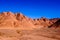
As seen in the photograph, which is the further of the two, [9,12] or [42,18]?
[42,18]

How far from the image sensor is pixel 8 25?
95.1 metres

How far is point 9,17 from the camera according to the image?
4117 inches

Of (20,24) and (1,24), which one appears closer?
(1,24)

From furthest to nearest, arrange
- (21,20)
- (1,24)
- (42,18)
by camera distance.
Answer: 1. (42,18)
2. (21,20)
3. (1,24)

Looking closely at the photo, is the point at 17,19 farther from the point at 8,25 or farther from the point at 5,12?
the point at 8,25

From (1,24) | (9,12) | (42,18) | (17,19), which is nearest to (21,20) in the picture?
(17,19)

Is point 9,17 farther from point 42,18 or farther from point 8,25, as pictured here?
point 42,18

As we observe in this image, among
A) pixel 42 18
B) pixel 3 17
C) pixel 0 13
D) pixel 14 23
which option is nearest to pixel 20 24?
pixel 14 23

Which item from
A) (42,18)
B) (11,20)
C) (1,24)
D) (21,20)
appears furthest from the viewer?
(42,18)

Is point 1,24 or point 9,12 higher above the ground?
point 9,12

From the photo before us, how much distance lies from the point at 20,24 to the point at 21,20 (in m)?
7.87

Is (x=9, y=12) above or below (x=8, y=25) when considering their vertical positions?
above

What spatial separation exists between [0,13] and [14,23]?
18755mm

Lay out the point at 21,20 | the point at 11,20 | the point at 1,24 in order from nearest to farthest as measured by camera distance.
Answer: the point at 1,24 → the point at 11,20 → the point at 21,20
